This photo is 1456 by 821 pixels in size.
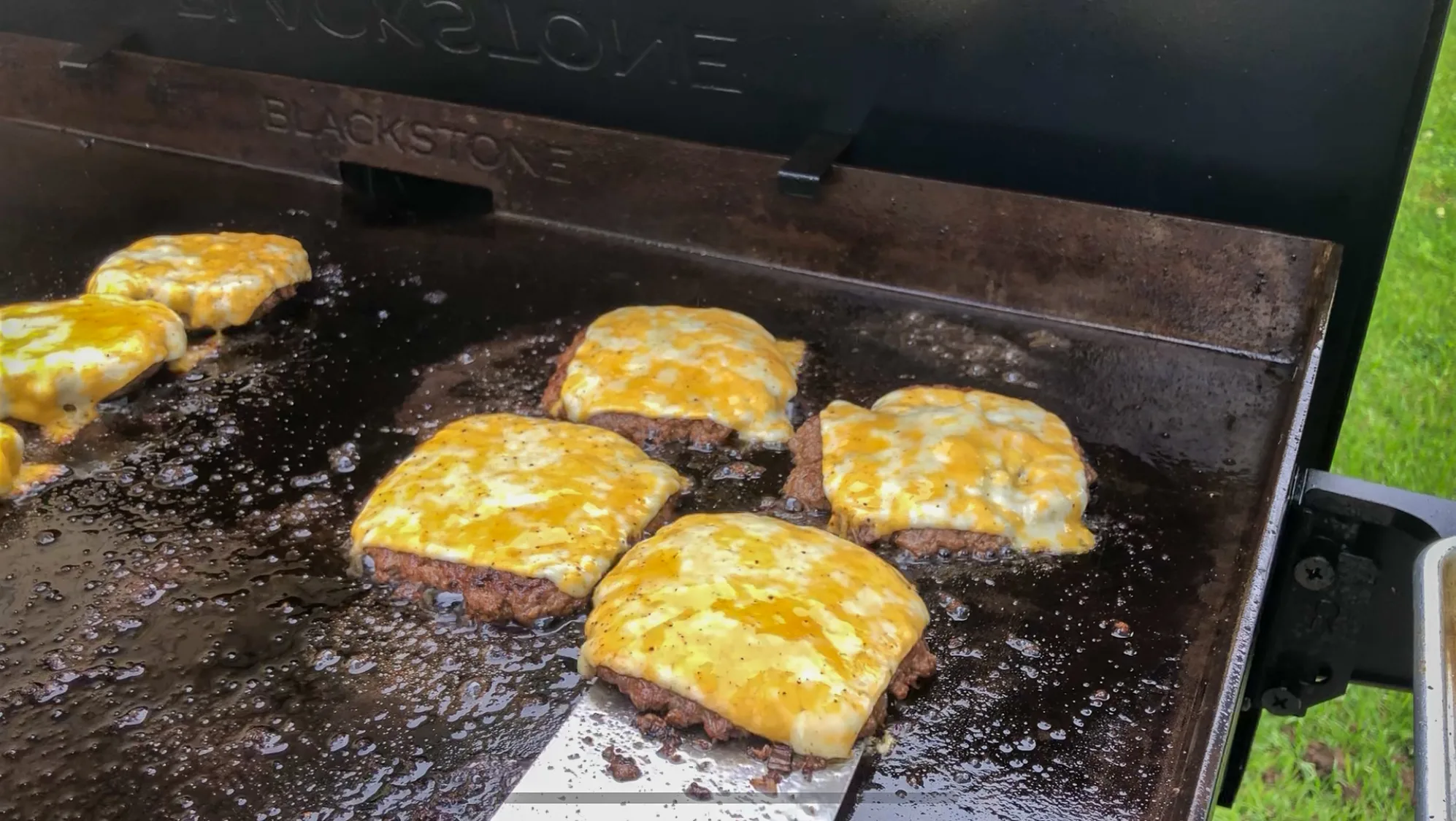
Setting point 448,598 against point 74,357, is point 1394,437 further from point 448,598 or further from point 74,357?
point 74,357

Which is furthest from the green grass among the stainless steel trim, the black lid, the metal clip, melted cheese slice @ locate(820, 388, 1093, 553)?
the metal clip

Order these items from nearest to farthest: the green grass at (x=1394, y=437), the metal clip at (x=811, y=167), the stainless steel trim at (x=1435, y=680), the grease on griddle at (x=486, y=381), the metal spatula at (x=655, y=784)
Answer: the stainless steel trim at (x=1435, y=680) < the metal spatula at (x=655, y=784) < the grease on griddle at (x=486, y=381) < the metal clip at (x=811, y=167) < the green grass at (x=1394, y=437)

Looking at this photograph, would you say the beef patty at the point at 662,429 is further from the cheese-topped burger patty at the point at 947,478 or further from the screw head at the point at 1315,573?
the screw head at the point at 1315,573

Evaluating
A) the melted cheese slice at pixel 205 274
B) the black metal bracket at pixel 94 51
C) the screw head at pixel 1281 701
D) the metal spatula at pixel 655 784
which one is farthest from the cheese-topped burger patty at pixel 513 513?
the black metal bracket at pixel 94 51

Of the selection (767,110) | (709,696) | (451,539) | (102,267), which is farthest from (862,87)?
(102,267)

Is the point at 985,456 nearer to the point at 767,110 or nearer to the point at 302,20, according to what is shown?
the point at 767,110

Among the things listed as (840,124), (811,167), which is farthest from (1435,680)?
(840,124)

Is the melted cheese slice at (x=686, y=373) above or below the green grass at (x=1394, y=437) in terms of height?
above

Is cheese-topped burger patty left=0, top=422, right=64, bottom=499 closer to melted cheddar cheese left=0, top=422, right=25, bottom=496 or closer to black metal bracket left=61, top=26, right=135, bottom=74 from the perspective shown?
melted cheddar cheese left=0, top=422, right=25, bottom=496
